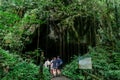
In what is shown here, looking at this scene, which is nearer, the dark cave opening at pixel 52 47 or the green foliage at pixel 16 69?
the green foliage at pixel 16 69

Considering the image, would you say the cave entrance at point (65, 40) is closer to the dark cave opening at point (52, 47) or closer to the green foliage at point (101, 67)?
the dark cave opening at point (52, 47)

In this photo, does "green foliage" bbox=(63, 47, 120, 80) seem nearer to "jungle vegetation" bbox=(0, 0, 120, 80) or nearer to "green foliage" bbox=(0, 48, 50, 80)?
"jungle vegetation" bbox=(0, 0, 120, 80)

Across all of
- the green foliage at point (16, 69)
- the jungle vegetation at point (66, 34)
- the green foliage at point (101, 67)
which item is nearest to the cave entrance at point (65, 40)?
the jungle vegetation at point (66, 34)

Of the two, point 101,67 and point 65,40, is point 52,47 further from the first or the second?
point 101,67

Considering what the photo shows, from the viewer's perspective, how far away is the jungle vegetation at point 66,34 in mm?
17916

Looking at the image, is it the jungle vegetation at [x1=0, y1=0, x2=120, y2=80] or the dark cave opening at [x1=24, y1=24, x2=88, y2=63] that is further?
the dark cave opening at [x1=24, y1=24, x2=88, y2=63]

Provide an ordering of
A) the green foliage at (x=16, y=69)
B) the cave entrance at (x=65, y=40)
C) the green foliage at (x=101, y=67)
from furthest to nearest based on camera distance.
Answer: the cave entrance at (x=65, y=40) < the green foliage at (x=101, y=67) < the green foliage at (x=16, y=69)

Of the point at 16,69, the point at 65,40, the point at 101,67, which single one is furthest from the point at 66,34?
the point at 16,69

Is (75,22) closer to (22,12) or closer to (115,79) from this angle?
(22,12)

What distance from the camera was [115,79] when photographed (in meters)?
17.7

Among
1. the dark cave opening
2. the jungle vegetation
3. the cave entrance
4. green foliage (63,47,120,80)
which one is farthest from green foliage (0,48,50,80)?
the cave entrance

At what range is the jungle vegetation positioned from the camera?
1792 cm

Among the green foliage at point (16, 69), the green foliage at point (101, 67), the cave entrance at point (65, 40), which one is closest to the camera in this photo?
the green foliage at point (16, 69)

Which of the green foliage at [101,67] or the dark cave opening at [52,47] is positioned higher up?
the dark cave opening at [52,47]
